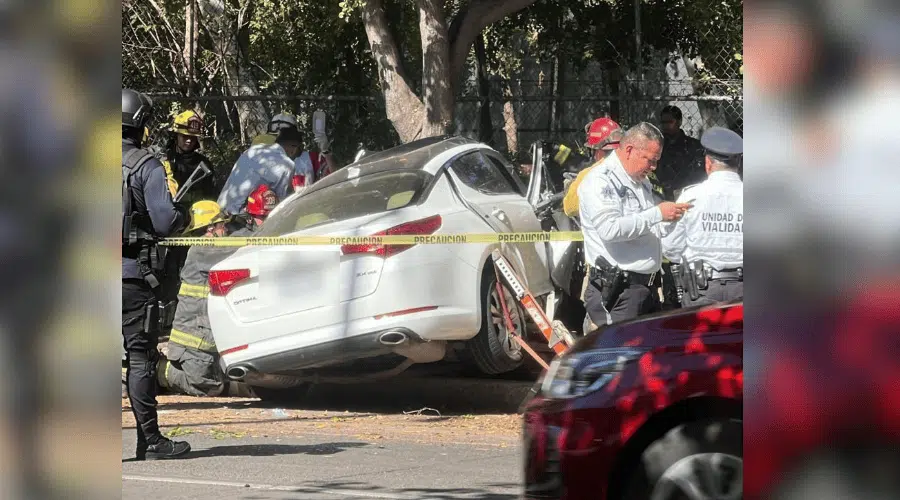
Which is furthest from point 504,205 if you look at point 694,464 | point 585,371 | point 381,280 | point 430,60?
point 694,464

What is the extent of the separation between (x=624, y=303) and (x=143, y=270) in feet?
9.03

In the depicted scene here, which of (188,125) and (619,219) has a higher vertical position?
(188,125)

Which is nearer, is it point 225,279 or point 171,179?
point 225,279

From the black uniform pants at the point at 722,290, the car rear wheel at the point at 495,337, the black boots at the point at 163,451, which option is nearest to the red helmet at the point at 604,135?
the car rear wheel at the point at 495,337

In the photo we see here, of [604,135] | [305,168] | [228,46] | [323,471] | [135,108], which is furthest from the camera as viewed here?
[228,46]

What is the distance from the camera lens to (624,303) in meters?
7.59

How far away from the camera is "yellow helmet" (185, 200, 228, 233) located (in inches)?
390

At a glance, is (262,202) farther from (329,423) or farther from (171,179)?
(329,423)

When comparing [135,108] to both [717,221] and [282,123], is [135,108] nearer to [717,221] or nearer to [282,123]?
[717,221]

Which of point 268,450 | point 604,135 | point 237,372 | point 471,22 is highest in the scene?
point 471,22

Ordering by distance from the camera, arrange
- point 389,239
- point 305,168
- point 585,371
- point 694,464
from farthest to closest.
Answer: point 305,168 < point 389,239 < point 585,371 < point 694,464

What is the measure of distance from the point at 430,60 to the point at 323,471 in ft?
20.9

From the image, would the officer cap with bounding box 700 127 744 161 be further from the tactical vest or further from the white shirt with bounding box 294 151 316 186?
the white shirt with bounding box 294 151 316 186

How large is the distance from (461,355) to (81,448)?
7199mm
